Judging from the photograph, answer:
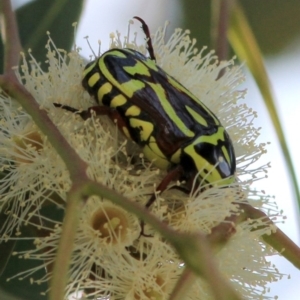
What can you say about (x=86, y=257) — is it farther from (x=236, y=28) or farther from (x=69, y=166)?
(x=236, y=28)

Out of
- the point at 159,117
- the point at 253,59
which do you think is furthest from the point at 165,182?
the point at 253,59

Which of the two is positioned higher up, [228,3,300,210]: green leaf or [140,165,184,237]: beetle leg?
[228,3,300,210]: green leaf

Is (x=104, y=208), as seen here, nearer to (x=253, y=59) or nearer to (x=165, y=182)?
(x=165, y=182)

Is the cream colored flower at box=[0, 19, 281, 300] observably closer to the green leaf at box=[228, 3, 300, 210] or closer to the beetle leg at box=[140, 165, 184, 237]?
the beetle leg at box=[140, 165, 184, 237]

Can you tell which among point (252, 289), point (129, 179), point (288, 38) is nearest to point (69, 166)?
point (129, 179)

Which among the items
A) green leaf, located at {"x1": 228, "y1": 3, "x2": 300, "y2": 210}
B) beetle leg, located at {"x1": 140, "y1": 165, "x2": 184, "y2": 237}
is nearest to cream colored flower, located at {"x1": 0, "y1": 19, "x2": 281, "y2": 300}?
beetle leg, located at {"x1": 140, "y1": 165, "x2": 184, "y2": 237}
